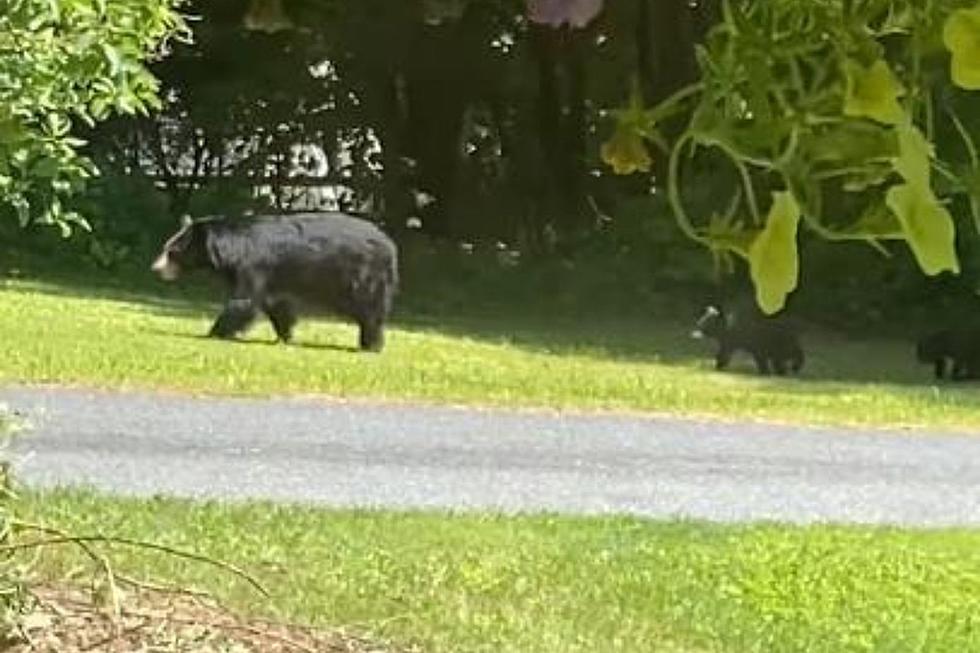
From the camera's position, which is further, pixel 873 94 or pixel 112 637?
pixel 112 637

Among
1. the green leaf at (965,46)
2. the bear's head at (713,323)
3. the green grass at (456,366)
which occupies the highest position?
the green leaf at (965,46)

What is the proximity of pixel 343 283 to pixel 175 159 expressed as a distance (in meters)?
7.85

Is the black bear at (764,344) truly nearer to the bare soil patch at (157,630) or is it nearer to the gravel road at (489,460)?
the gravel road at (489,460)

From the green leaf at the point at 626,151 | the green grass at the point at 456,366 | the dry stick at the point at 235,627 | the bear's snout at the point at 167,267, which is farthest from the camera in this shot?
the bear's snout at the point at 167,267

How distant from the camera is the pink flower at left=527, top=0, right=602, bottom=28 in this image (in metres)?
1.37

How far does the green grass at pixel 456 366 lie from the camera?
11961mm

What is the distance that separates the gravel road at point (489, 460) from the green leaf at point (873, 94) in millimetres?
6275

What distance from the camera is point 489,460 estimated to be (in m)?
9.75

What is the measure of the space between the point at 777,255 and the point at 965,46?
150 millimetres

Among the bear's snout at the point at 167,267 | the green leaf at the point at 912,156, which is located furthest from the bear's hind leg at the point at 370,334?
the green leaf at the point at 912,156

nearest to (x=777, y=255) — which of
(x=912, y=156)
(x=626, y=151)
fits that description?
(x=912, y=156)

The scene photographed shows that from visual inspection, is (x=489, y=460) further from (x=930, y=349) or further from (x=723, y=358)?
(x=930, y=349)

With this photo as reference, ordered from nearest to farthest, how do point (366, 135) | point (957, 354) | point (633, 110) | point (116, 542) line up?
point (633, 110) < point (116, 542) < point (957, 354) < point (366, 135)

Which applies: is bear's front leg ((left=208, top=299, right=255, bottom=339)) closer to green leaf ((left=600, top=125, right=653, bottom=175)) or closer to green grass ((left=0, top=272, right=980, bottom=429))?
green grass ((left=0, top=272, right=980, bottom=429))
